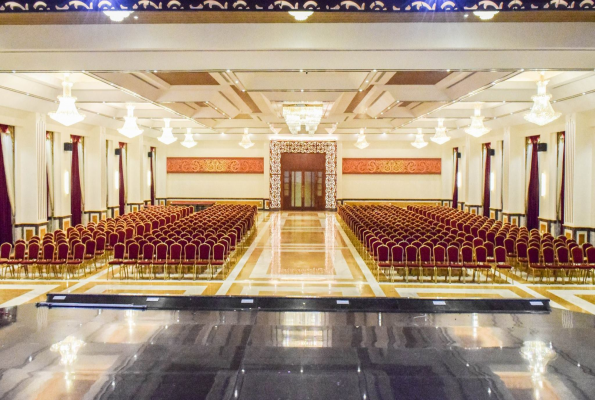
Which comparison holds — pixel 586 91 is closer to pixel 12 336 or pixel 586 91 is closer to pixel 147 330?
pixel 147 330

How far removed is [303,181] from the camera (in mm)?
30266

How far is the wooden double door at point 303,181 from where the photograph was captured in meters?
30.1

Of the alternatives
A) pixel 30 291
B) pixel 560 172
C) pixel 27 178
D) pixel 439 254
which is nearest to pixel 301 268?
pixel 439 254

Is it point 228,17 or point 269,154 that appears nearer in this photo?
point 228,17

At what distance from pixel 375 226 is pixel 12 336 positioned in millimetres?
10753

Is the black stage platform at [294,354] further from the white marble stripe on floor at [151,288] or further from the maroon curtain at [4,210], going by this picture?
the maroon curtain at [4,210]

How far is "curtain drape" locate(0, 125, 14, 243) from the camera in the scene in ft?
45.4

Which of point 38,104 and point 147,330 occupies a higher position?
point 38,104

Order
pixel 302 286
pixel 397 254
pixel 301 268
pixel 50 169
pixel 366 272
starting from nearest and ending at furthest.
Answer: pixel 302 286 → pixel 397 254 → pixel 366 272 → pixel 301 268 → pixel 50 169

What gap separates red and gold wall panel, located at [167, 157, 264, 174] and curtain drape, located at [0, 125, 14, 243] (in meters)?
15.8

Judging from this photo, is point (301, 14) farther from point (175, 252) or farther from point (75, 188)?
point (75, 188)

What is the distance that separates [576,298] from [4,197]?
14.2m

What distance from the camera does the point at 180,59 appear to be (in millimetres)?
8406

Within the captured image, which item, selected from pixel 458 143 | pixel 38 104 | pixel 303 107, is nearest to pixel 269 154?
pixel 458 143
